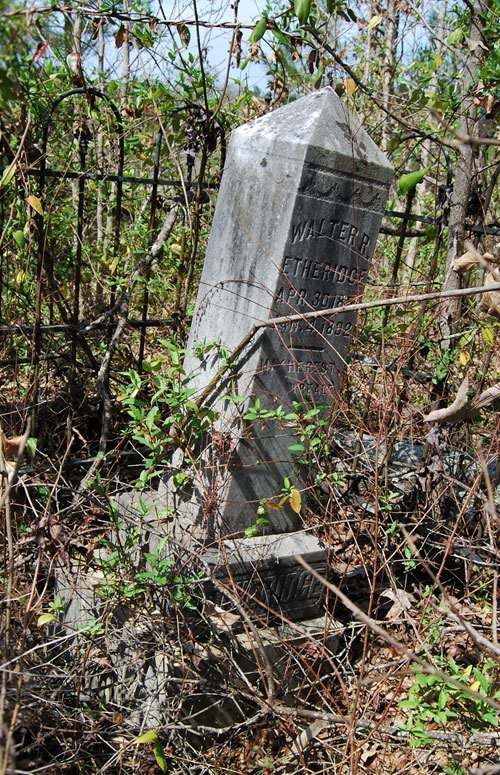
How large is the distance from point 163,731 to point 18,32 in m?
2.39

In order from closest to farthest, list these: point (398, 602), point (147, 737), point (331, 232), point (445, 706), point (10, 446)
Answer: point (147, 737) < point (445, 706) < point (10, 446) < point (331, 232) < point (398, 602)

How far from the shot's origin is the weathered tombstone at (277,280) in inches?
111

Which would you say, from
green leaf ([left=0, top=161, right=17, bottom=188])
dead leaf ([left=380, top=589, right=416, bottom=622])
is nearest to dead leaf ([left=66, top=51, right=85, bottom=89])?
green leaf ([left=0, top=161, right=17, bottom=188])

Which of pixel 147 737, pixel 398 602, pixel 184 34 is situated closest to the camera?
pixel 147 737

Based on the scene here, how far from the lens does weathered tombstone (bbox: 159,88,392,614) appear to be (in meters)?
2.81

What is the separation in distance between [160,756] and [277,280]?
1.74m

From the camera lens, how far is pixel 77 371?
4.16 m

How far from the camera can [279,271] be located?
2.83m

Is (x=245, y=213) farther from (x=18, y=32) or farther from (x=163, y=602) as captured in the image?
(x=163, y=602)

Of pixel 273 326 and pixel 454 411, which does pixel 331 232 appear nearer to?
pixel 273 326

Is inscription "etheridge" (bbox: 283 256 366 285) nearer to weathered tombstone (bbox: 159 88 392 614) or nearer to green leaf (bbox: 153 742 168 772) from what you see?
weathered tombstone (bbox: 159 88 392 614)

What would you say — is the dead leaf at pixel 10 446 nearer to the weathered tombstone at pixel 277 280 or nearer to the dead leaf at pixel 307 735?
the weathered tombstone at pixel 277 280

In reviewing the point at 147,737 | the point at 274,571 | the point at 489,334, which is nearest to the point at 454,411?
the point at 489,334

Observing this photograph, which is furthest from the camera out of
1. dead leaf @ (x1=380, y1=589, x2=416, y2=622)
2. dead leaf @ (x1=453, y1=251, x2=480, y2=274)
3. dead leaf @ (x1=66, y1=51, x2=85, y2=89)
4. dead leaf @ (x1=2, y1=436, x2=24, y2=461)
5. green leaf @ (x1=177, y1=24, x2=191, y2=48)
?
green leaf @ (x1=177, y1=24, x2=191, y2=48)
